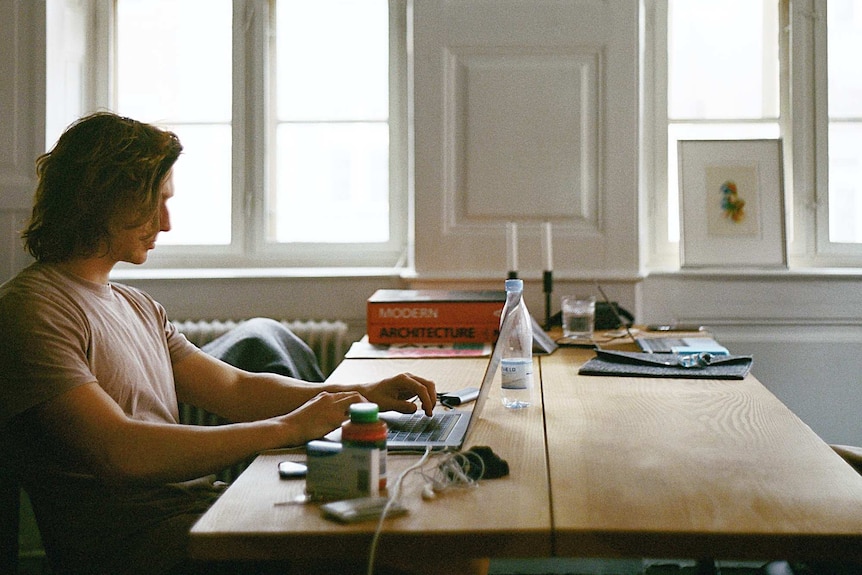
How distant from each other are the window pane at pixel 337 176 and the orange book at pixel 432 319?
0.89 meters

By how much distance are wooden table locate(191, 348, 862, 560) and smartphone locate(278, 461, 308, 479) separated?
16mm

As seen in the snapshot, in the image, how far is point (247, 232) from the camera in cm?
316

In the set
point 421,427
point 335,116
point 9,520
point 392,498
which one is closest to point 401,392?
point 421,427

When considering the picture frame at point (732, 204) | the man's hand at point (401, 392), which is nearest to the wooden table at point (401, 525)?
the man's hand at point (401, 392)

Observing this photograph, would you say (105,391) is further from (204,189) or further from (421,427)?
(204,189)

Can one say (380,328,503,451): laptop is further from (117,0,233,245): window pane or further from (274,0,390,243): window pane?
(117,0,233,245): window pane

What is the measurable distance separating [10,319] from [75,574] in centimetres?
44

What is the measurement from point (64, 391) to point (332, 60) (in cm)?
218

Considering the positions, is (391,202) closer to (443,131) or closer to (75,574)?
(443,131)

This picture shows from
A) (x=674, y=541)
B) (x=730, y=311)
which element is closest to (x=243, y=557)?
(x=674, y=541)

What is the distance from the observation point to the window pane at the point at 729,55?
306cm

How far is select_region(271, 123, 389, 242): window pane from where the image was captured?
10.5 ft

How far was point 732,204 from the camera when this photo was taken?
114 inches

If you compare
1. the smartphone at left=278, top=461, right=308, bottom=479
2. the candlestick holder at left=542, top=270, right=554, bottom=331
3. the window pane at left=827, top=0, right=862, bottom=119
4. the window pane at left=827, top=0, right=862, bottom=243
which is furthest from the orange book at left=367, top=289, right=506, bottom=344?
the window pane at left=827, top=0, right=862, bottom=119
